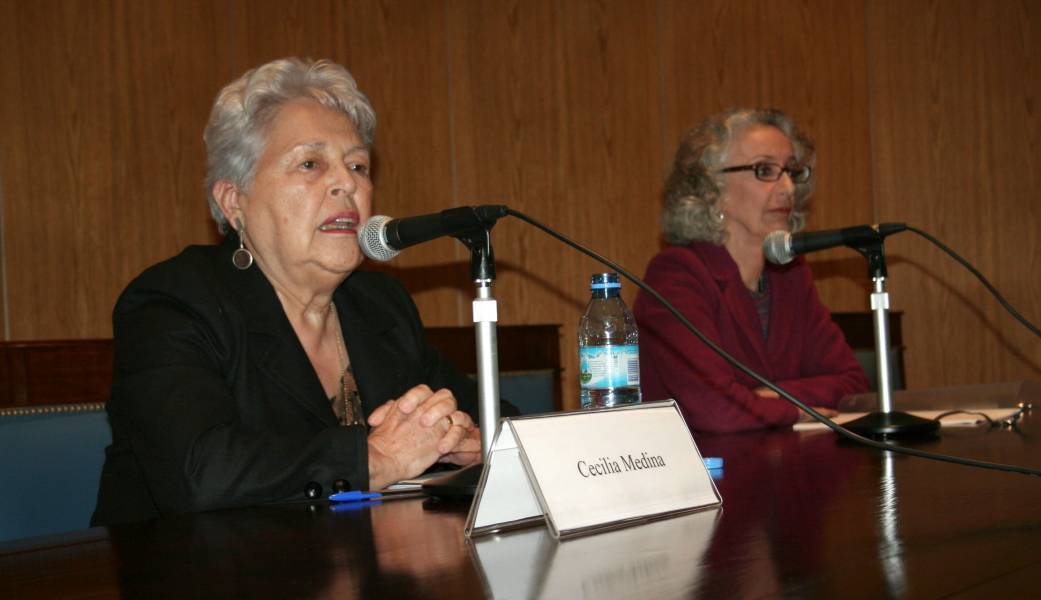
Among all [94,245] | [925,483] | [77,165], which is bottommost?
[925,483]

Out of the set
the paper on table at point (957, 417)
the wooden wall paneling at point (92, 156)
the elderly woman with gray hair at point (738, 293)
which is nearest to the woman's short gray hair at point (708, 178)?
the elderly woman with gray hair at point (738, 293)

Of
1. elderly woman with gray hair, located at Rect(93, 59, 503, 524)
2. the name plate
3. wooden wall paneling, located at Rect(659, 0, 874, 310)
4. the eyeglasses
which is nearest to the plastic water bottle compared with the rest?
elderly woman with gray hair, located at Rect(93, 59, 503, 524)

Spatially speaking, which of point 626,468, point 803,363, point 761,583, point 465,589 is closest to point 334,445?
point 626,468

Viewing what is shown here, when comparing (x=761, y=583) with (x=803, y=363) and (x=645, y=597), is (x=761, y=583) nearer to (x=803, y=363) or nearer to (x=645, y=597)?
(x=645, y=597)

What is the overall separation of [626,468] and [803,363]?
2043mm

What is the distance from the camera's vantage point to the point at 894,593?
686 millimetres

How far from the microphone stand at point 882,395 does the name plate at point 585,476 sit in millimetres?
902

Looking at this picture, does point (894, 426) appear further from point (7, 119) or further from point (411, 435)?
point (7, 119)

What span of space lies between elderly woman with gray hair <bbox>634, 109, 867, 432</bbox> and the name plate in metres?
1.35

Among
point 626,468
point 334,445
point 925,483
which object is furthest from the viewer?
point 334,445

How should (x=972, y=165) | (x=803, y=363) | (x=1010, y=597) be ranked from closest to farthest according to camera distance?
(x=1010, y=597) < (x=803, y=363) < (x=972, y=165)

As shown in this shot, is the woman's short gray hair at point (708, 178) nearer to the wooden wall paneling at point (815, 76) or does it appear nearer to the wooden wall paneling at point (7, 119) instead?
the wooden wall paneling at point (815, 76)

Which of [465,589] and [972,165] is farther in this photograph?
[972,165]

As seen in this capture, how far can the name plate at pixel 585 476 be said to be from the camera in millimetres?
973
